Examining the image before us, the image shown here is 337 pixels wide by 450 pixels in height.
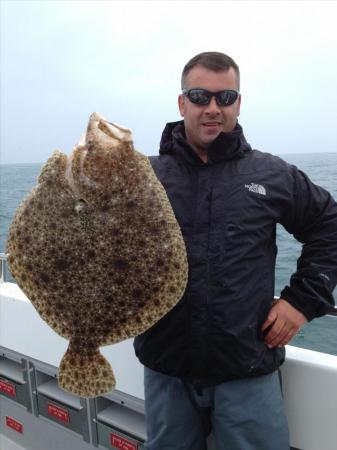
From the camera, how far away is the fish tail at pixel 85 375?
169 cm

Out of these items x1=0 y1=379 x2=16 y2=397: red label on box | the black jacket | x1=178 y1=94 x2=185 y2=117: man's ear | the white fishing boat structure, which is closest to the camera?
the black jacket

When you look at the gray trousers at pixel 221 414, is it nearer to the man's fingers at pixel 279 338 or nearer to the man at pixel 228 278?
the man at pixel 228 278

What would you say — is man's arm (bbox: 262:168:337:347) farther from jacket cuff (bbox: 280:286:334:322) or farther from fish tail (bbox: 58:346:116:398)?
fish tail (bbox: 58:346:116:398)

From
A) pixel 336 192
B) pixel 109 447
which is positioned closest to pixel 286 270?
pixel 336 192

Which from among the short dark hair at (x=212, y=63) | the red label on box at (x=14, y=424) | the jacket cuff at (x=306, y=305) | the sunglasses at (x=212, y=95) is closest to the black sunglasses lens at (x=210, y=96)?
the sunglasses at (x=212, y=95)

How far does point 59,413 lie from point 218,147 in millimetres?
2507

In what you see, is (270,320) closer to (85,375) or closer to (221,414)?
(221,414)

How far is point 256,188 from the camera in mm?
2049

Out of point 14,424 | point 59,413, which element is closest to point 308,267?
point 59,413

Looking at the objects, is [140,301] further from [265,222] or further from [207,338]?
[265,222]

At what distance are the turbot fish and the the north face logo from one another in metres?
0.56

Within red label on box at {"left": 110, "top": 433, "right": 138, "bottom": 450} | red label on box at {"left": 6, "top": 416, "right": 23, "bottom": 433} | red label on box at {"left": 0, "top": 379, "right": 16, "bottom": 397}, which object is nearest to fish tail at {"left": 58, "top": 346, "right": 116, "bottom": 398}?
red label on box at {"left": 110, "top": 433, "right": 138, "bottom": 450}

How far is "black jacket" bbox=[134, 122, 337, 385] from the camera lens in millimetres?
1953

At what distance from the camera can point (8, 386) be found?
3.74 m
